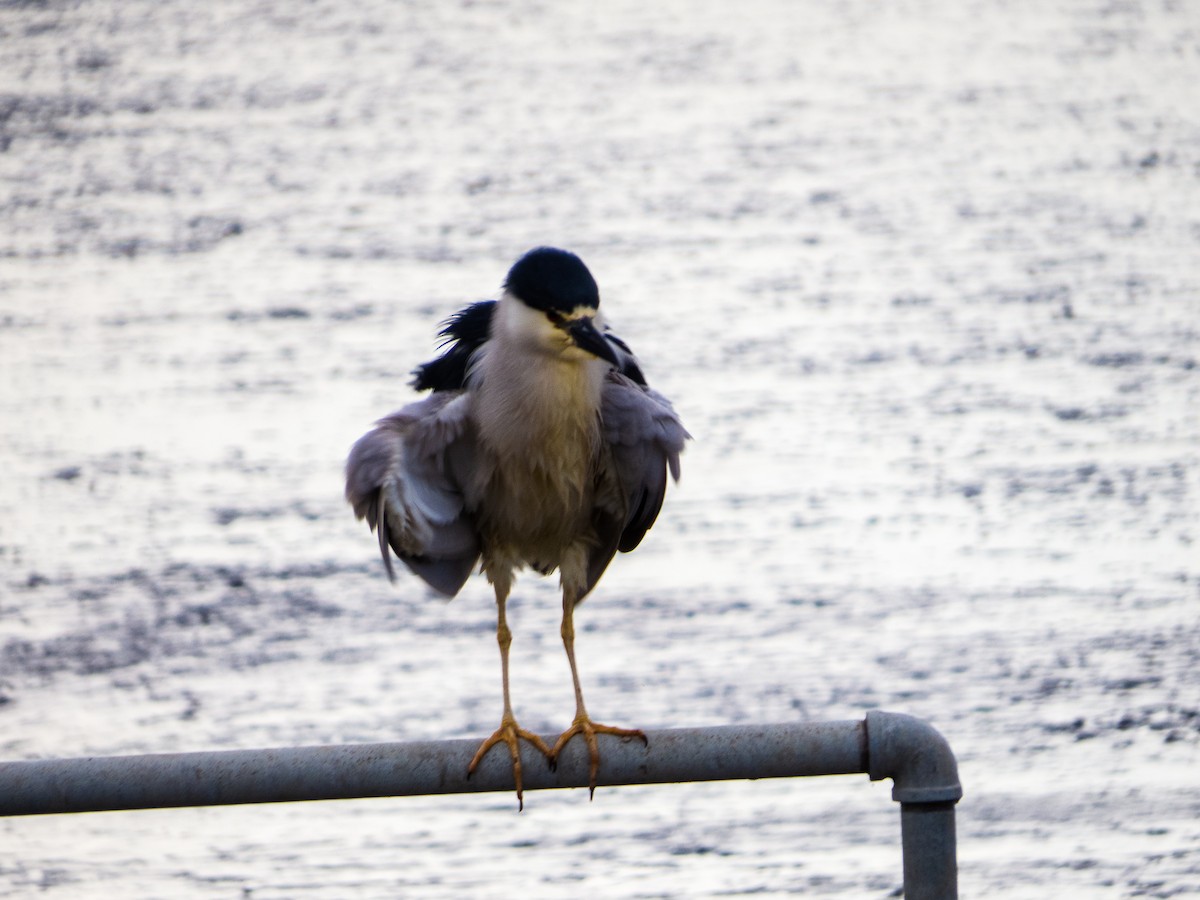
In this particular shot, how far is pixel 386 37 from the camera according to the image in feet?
19.5

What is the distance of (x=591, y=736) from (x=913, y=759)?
1.24ft

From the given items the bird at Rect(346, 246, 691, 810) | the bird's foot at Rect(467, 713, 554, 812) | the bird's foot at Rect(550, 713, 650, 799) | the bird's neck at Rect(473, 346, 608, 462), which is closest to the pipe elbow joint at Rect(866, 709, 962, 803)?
the bird's foot at Rect(550, 713, 650, 799)

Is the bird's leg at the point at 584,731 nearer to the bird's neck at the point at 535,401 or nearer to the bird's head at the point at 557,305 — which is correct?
the bird's neck at the point at 535,401

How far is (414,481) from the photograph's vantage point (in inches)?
66.8

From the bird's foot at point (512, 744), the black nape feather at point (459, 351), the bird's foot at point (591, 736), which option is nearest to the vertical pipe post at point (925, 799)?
the bird's foot at point (591, 736)

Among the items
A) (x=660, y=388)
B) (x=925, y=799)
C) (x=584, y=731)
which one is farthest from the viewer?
(x=660, y=388)

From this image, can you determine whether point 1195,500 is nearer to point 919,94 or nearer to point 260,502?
point 919,94

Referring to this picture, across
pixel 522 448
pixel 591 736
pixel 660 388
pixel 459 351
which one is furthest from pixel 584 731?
pixel 660 388

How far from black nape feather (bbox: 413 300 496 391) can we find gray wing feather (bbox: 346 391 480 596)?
0.02 metres

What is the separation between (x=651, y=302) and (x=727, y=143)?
1.01 m

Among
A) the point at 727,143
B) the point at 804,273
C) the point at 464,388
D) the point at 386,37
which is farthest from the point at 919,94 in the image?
the point at 464,388

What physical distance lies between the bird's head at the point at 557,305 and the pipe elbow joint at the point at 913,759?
23.9 inches

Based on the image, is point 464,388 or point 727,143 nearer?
point 464,388

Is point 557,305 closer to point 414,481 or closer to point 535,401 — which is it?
point 535,401
